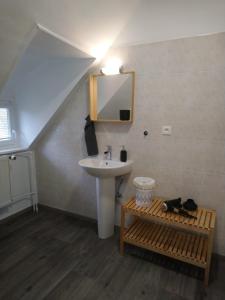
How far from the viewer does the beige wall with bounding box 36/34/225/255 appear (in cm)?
186

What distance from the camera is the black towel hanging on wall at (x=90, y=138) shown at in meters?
2.40

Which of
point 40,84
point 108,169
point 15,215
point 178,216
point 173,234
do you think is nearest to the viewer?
point 178,216

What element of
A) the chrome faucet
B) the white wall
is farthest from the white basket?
the white wall

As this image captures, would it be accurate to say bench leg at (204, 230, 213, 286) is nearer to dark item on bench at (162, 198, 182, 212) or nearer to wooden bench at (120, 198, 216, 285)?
wooden bench at (120, 198, 216, 285)

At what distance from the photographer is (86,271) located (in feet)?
6.23

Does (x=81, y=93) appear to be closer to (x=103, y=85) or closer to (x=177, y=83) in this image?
(x=103, y=85)

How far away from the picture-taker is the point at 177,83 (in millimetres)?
1971

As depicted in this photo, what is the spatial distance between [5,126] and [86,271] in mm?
2078

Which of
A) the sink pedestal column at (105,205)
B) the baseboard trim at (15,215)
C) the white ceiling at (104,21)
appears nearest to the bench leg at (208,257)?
the sink pedestal column at (105,205)

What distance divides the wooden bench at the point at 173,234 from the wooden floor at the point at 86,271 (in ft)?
0.53

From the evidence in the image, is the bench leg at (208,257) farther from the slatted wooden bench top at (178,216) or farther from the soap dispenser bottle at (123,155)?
the soap dispenser bottle at (123,155)

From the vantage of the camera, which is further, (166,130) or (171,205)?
(166,130)

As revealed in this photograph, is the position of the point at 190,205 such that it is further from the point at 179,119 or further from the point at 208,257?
the point at 179,119

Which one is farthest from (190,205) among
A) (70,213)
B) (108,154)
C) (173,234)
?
(70,213)
